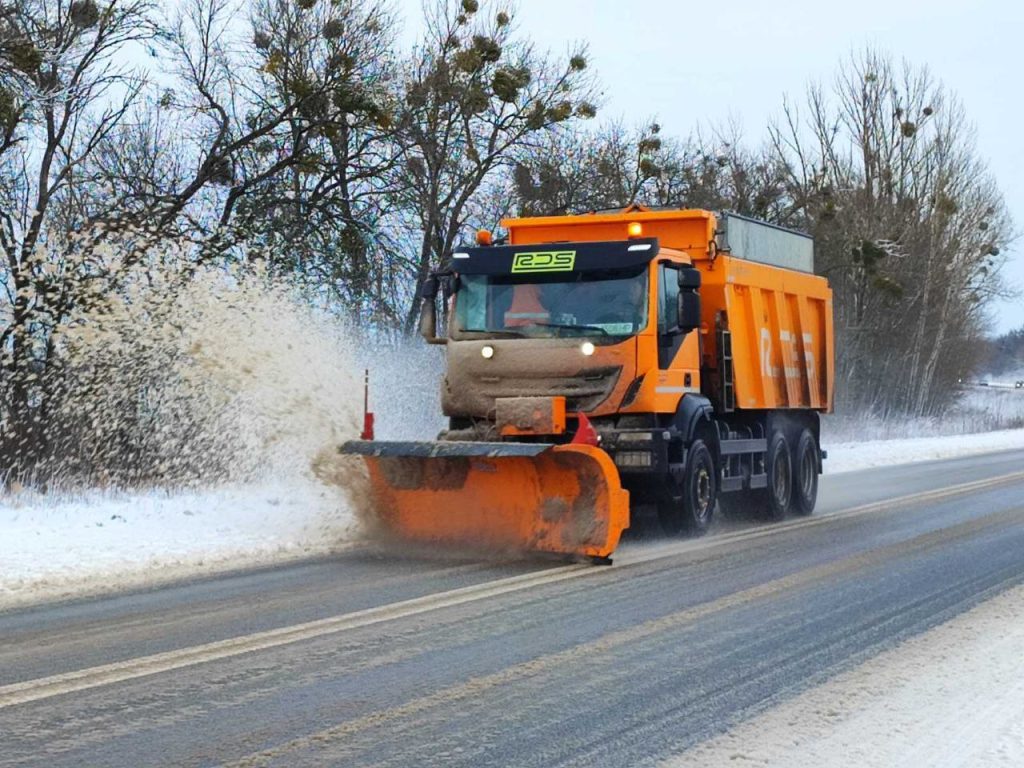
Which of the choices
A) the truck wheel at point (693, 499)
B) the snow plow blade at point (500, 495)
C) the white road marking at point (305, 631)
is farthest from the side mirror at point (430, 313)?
the white road marking at point (305, 631)

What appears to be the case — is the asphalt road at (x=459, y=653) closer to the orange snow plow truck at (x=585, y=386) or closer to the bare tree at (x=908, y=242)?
the orange snow plow truck at (x=585, y=386)

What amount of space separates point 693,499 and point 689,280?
2.00 meters

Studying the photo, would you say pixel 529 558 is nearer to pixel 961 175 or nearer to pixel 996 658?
pixel 996 658

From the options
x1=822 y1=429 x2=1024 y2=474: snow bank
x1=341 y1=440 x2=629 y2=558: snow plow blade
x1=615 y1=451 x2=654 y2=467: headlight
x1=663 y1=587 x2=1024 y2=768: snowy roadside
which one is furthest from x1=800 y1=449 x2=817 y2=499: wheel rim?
x1=663 y1=587 x2=1024 y2=768: snowy roadside

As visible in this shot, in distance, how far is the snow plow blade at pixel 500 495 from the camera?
393 inches

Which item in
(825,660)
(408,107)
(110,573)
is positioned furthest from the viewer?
(408,107)

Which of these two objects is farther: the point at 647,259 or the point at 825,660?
the point at 647,259

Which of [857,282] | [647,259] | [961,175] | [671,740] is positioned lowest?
[671,740]

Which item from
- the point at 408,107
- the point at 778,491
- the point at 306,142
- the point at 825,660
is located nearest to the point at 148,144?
the point at 306,142

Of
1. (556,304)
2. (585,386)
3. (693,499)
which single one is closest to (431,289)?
(556,304)

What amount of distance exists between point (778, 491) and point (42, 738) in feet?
34.3

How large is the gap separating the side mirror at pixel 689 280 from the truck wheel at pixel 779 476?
10.6 ft

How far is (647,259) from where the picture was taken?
36.9 ft

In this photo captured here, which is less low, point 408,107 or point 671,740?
point 408,107
